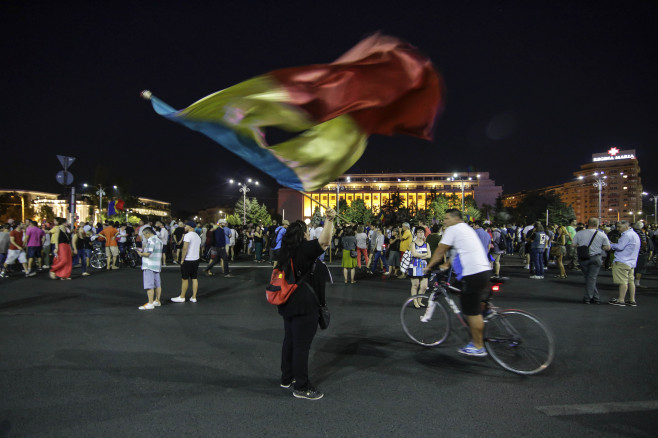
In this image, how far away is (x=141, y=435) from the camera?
3.30m

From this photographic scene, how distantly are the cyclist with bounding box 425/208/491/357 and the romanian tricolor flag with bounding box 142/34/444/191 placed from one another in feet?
4.64

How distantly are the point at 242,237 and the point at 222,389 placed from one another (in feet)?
69.0

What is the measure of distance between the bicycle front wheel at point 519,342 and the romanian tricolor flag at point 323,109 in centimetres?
256

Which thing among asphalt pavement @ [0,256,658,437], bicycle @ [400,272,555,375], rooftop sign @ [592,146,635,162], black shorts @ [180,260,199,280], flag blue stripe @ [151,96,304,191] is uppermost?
rooftop sign @ [592,146,635,162]

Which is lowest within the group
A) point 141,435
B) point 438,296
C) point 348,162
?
point 141,435

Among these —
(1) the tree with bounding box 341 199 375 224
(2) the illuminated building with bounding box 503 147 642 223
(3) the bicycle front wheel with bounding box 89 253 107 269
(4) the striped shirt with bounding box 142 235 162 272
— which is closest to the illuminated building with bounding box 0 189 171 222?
(1) the tree with bounding box 341 199 375 224

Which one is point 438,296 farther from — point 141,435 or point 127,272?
point 127,272

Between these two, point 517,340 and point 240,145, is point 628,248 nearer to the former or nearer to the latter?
point 517,340

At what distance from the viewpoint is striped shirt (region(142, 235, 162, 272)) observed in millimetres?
8323

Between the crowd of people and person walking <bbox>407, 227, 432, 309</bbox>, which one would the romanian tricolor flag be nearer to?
the crowd of people

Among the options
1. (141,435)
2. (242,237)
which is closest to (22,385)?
(141,435)

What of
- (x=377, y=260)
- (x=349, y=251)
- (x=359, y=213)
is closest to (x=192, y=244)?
(x=349, y=251)

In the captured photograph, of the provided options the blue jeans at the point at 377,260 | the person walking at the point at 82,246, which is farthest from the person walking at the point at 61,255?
the blue jeans at the point at 377,260

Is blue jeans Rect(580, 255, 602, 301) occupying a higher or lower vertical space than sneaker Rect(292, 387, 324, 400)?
higher
